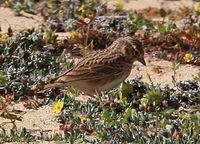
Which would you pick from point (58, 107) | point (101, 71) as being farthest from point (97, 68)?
point (58, 107)

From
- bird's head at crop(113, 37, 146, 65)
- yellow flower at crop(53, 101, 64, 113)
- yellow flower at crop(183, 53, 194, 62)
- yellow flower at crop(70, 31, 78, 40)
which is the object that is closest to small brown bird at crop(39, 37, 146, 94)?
bird's head at crop(113, 37, 146, 65)

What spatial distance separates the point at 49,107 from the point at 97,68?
0.69 metres

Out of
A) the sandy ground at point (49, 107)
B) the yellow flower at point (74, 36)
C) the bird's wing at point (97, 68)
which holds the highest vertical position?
the bird's wing at point (97, 68)

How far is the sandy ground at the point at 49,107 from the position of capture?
848 cm

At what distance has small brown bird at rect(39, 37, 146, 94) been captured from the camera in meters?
8.91

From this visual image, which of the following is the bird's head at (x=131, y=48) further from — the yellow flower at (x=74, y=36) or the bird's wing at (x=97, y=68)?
the yellow flower at (x=74, y=36)

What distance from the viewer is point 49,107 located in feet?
29.4

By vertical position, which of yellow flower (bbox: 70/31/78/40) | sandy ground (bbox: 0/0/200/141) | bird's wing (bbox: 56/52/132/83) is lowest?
sandy ground (bbox: 0/0/200/141)

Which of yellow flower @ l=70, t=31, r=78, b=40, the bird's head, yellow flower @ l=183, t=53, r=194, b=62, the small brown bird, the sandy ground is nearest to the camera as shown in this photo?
the sandy ground

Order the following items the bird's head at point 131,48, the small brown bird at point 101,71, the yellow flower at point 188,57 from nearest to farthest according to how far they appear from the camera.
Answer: the small brown bird at point 101,71
the bird's head at point 131,48
the yellow flower at point 188,57

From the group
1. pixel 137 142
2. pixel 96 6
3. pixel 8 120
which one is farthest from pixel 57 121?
pixel 96 6

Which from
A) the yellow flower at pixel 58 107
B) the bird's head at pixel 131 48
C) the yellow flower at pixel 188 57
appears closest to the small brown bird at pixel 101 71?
the bird's head at pixel 131 48

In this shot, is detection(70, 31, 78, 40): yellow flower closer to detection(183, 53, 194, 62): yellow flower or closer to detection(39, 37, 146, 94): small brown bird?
detection(39, 37, 146, 94): small brown bird

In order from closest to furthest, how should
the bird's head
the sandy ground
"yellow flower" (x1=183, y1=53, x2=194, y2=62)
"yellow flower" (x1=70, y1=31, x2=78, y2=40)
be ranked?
the sandy ground < the bird's head < "yellow flower" (x1=183, y1=53, x2=194, y2=62) < "yellow flower" (x1=70, y1=31, x2=78, y2=40)
